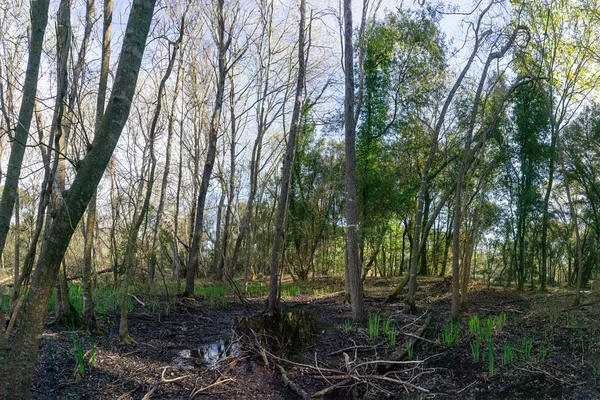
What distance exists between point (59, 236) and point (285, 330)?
584cm

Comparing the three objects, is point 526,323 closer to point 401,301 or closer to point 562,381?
point 562,381

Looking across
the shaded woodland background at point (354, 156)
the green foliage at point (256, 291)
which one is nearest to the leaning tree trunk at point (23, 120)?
the shaded woodland background at point (354, 156)

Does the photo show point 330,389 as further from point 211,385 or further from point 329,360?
point 211,385

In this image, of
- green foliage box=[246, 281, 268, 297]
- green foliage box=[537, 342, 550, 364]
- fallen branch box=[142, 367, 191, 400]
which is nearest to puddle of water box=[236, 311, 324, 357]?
fallen branch box=[142, 367, 191, 400]

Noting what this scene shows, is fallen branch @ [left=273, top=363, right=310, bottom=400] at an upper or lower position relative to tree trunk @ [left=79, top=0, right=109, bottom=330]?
lower

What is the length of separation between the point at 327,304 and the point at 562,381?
6900 millimetres

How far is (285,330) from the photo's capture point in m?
7.88

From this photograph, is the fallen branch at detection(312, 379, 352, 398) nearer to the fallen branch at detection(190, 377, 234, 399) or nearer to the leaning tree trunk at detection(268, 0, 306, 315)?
the fallen branch at detection(190, 377, 234, 399)

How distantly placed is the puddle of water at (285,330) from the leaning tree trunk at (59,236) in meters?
3.98

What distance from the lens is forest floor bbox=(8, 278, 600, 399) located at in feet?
14.2

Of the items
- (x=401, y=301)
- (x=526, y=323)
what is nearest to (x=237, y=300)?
(x=401, y=301)

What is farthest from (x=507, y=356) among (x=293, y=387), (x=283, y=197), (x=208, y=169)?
(x=208, y=169)

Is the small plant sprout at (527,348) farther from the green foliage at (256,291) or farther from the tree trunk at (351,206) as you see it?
the green foliage at (256,291)

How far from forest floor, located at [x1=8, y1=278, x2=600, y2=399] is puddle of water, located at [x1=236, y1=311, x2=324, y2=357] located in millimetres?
26
